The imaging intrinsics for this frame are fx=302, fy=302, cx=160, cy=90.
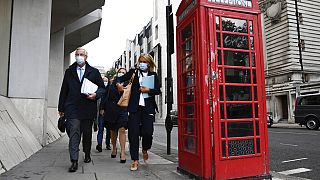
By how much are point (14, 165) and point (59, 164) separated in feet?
2.42

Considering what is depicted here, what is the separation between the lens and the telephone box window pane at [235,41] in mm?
4156

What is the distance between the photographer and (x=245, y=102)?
4.14m

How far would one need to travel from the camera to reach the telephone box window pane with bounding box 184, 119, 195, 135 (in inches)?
174

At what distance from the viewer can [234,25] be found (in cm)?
420

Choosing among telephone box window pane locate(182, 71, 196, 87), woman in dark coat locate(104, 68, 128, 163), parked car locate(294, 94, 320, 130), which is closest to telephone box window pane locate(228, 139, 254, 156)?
telephone box window pane locate(182, 71, 196, 87)

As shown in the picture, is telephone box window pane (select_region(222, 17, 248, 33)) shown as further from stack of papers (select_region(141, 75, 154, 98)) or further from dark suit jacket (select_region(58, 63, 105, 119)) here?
dark suit jacket (select_region(58, 63, 105, 119))

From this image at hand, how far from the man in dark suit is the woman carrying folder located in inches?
25.4

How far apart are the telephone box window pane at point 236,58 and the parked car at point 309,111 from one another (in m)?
16.0

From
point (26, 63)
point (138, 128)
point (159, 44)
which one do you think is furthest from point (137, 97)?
point (159, 44)

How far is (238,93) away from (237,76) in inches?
9.2

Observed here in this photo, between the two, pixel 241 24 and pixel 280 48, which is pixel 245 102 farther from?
pixel 280 48

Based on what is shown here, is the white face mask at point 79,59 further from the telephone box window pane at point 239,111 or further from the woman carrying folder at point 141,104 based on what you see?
the telephone box window pane at point 239,111

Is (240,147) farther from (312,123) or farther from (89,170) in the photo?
(312,123)

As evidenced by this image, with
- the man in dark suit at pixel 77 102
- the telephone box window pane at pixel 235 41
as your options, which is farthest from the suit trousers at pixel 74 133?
the telephone box window pane at pixel 235 41
